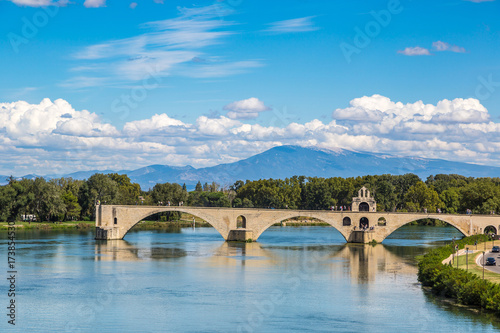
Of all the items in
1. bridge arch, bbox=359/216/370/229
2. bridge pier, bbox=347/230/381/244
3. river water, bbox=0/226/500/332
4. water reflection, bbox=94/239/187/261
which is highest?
bridge arch, bbox=359/216/370/229

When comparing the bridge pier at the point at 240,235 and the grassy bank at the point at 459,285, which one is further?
the bridge pier at the point at 240,235

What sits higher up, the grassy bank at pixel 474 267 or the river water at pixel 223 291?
the grassy bank at pixel 474 267

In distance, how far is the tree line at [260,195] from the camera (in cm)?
9419

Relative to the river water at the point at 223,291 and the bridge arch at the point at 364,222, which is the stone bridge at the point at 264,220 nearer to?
the bridge arch at the point at 364,222

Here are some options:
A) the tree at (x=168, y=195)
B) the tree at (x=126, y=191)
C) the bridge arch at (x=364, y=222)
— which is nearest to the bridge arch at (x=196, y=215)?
the bridge arch at (x=364, y=222)

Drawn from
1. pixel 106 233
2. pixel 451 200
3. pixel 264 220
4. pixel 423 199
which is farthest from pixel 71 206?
pixel 451 200

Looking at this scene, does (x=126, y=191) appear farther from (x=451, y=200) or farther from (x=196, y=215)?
(x=451, y=200)

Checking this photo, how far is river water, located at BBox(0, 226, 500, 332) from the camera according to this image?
34500 millimetres

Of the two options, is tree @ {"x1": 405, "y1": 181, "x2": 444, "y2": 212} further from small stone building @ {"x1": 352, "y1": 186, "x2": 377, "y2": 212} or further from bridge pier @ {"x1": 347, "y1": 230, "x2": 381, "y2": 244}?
bridge pier @ {"x1": 347, "y1": 230, "x2": 381, "y2": 244}

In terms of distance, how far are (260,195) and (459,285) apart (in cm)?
9753

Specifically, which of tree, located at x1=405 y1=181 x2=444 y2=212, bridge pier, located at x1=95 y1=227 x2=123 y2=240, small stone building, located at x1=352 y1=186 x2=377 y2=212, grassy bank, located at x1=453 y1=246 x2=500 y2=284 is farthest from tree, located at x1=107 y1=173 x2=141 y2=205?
grassy bank, located at x1=453 y1=246 x2=500 y2=284

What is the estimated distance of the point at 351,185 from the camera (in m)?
132

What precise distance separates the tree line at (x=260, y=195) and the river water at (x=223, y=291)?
25406 mm

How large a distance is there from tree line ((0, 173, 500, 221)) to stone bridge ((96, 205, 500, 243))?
7070 millimetres
